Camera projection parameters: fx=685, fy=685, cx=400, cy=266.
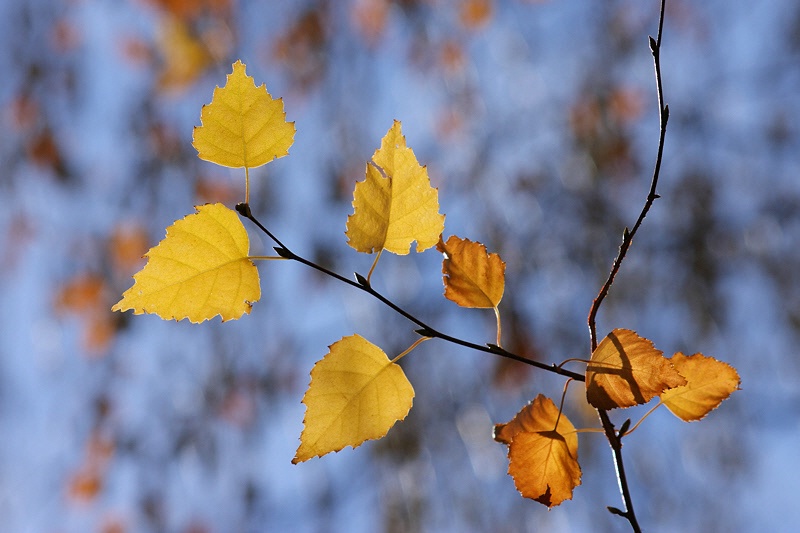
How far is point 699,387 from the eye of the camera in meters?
0.60

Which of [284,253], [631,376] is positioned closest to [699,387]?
[631,376]

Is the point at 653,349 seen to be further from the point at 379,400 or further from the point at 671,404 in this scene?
the point at 379,400

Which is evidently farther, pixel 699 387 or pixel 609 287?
pixel 699 387

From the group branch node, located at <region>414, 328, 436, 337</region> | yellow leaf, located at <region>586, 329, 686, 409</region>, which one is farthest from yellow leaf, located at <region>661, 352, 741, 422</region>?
branch node, located at <region>414, 328, 436, 337</region>

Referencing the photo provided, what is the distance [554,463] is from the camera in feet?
1.89

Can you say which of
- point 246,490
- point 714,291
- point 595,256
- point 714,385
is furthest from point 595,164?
point 714,385

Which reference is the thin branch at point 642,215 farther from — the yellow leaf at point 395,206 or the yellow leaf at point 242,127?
the yellow leaf at point 242,127

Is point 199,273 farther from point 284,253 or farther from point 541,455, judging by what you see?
point 541,455

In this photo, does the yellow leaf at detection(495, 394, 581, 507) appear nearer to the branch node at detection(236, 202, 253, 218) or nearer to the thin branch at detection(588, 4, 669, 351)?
the thin branch at detection(588, 4, 669, 351)

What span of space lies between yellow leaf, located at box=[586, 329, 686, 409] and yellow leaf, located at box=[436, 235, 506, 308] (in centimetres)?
12

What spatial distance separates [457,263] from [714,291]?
12.8 feet

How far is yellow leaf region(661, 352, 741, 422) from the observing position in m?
0.59

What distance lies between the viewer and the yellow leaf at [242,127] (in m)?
0.55

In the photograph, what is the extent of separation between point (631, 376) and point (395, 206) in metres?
0.23
